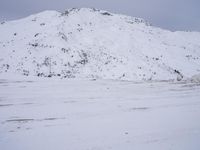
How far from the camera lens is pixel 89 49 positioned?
25672 millimetres

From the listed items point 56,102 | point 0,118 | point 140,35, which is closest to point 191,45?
point 140,35

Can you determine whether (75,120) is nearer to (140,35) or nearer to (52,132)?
(52,132)

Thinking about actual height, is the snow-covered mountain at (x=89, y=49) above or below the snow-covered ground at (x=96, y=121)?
above

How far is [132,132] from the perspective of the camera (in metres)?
6.17

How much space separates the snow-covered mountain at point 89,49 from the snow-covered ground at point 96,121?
29.0ft

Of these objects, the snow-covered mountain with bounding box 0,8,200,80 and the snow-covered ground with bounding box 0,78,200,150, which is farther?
the snow-covered mountain with bounding box 0,8,200,80

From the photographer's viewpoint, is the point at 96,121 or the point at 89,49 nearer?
Answer: the point at 96,121

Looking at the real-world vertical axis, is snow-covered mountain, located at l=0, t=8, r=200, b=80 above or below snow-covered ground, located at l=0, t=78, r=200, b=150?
above

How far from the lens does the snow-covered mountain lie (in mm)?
20984

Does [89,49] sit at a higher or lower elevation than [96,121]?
higher

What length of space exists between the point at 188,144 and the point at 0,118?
5.12 m

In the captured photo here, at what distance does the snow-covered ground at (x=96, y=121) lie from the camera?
538 cm

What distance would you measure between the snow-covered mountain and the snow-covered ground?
29.0 ft

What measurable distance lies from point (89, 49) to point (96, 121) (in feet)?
62.8
